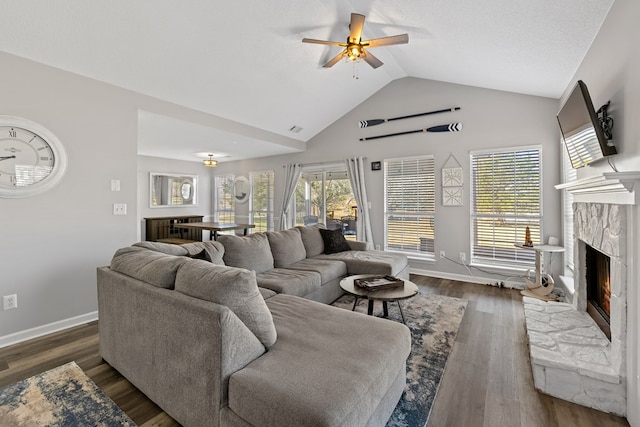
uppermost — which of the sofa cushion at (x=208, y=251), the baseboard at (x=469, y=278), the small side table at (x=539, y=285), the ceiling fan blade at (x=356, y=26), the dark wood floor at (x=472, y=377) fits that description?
the ceiling fan blade at (x=356, y=26)

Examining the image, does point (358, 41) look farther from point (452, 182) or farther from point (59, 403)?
point (59, 403)

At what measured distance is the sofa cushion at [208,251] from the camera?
8.92ft

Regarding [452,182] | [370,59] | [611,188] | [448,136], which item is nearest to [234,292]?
[611,188]

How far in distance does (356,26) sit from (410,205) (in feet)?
10.6

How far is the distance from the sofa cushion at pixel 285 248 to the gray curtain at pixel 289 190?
9.01 feet

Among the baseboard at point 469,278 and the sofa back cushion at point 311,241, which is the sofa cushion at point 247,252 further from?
the baseboard at point 469,278

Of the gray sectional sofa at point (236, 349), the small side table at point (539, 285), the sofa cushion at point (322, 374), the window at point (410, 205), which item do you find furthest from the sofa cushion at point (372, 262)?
the sofa cushion at point (322, 374)

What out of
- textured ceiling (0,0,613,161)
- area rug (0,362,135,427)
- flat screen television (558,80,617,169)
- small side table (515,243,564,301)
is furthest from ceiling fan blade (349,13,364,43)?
area rug (0,362,135,427)

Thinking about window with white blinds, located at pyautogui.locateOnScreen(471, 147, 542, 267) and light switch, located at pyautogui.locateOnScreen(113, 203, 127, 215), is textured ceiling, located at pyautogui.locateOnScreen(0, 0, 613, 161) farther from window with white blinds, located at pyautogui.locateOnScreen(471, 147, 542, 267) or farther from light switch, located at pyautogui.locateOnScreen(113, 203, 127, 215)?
light switch, located at pyautogui.locateOnScreen(113, 203, 127, 215)

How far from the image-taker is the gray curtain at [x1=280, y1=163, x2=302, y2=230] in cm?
667

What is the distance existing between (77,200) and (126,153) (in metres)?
0.72

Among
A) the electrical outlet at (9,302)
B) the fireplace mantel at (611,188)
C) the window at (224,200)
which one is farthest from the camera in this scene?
the window at (224,200)

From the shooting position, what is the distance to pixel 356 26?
109 inches

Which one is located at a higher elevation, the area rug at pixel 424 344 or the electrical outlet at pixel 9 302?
the electrical outlet at pixel 9 302
